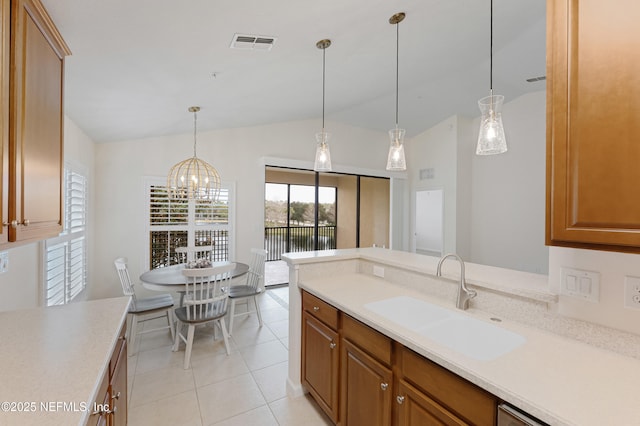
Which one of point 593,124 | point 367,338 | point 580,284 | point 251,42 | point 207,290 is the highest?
point 251,42

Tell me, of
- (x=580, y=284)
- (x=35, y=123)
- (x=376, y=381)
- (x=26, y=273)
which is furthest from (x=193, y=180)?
(x=580, y=284)

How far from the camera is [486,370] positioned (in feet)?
3.23

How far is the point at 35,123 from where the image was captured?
50.5 inches

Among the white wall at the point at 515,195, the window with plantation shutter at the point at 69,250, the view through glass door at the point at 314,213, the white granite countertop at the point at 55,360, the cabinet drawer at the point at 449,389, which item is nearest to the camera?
the white granite countertop at the point at 55,360

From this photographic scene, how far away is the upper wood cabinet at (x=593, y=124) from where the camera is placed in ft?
2.67

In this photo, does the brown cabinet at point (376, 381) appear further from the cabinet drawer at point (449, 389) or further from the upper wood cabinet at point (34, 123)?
the upper wood cabinet at point (34, 123)

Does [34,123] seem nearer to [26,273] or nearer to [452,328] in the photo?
[26,273]

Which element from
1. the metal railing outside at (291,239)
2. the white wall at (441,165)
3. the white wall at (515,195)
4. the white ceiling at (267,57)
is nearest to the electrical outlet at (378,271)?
the white ceiling at (267,57)

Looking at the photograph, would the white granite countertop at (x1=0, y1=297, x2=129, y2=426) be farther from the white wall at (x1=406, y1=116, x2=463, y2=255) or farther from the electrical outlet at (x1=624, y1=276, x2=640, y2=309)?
the white wall at (x1=406, y1=116, x2=463, y2=255)

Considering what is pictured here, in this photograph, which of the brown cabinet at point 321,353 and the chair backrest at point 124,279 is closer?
the brown cabinet at point 321,353

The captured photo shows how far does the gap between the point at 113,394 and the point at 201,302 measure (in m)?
1.46

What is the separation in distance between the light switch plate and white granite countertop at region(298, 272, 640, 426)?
0.67 ft

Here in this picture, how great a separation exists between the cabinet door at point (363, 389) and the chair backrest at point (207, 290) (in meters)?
1.58

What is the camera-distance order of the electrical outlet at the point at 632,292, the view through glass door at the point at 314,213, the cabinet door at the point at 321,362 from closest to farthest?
the electrical outlet at the point at 632,292 → the cabinet door at the point at 321,362 → the view through glass door at the point at 314,213
